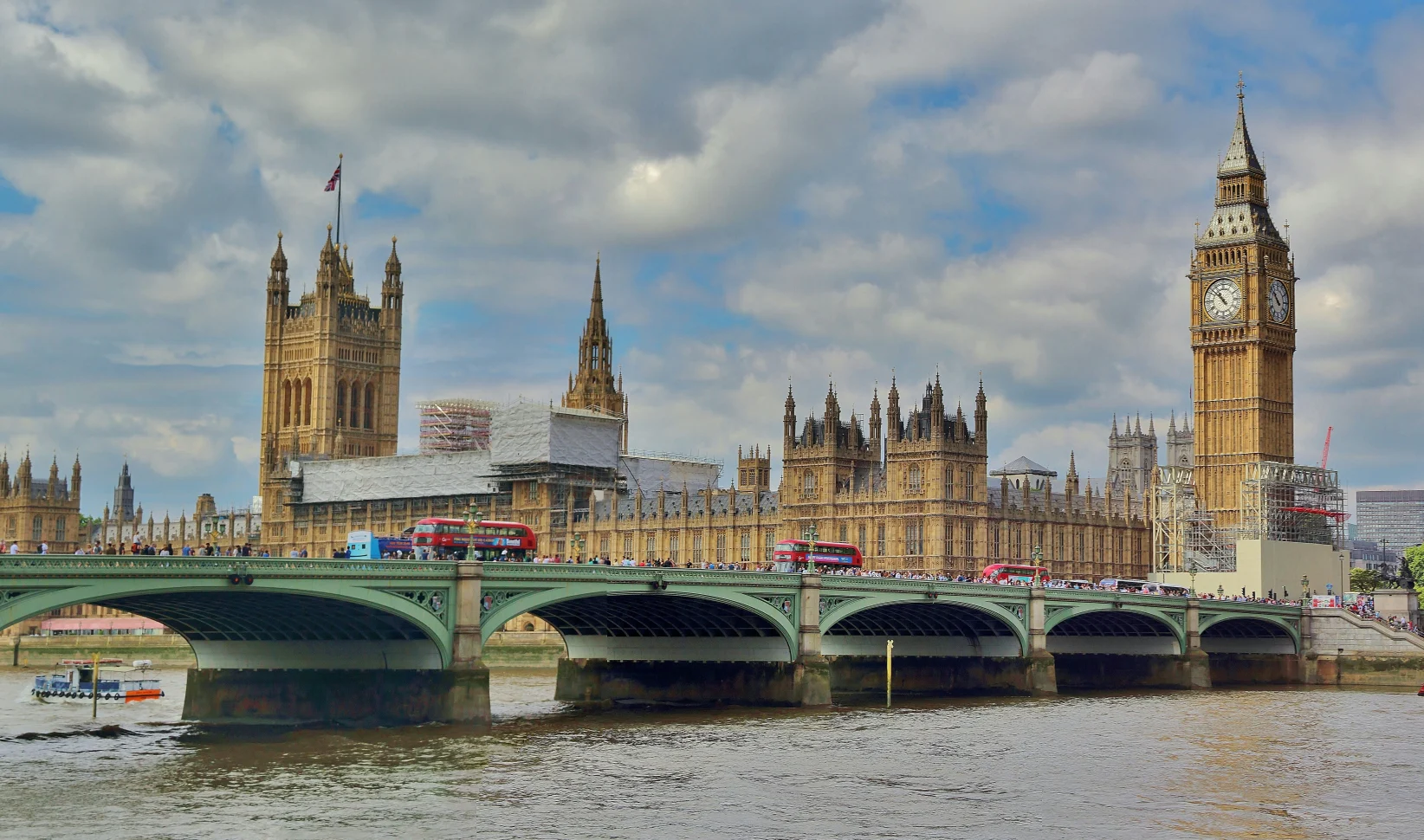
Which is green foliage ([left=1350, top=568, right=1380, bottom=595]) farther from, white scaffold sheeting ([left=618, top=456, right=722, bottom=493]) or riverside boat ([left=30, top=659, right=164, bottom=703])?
riverside boat ([left=30, top=659, right=164, bottom=703])

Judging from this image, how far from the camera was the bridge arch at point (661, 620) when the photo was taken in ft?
235

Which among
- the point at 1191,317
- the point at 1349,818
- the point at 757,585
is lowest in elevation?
the point at 1349,818

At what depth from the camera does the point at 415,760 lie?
58.1 meters

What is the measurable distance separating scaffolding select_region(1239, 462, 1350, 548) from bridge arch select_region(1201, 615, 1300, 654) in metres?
24.9

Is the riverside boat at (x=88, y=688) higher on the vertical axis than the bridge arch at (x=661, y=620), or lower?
lower

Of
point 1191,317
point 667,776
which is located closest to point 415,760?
point 667,776

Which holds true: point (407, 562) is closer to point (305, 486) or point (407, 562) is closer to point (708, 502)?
point (708, 502)

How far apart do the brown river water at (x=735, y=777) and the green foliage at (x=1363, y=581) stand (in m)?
84.8

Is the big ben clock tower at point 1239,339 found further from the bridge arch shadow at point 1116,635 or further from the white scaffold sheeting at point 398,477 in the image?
the white scaffold sheeting at point 398,477

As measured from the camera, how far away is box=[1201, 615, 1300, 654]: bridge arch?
112 meters

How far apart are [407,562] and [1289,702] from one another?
48.7m

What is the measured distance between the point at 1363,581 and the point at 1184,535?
31802mm

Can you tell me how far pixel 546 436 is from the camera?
15362 centimetres

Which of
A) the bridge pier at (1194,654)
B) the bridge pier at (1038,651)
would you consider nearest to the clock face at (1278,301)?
the bridge pier at (1194,654)
